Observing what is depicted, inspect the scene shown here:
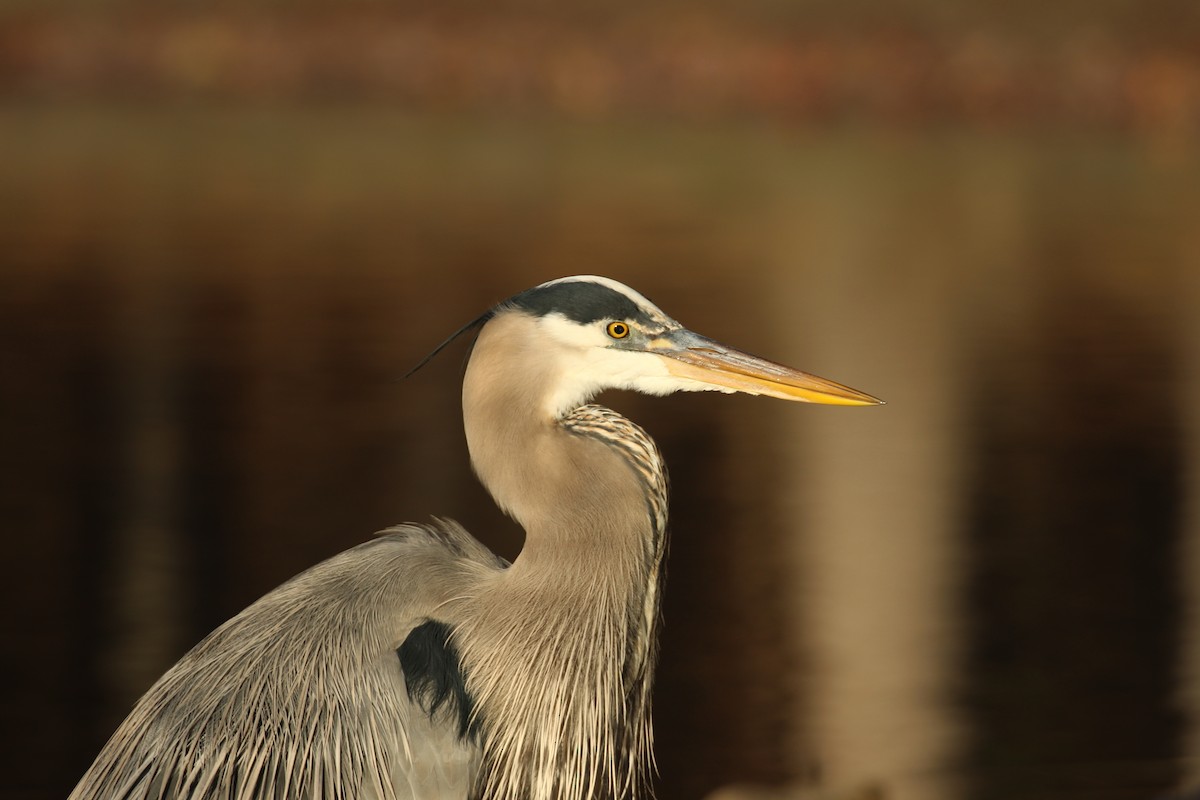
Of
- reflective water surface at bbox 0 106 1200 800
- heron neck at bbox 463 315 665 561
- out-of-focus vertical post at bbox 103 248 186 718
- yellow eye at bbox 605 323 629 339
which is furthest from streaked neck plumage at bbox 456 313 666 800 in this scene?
out-of-focus vertical post at bbox 103 248 186 718

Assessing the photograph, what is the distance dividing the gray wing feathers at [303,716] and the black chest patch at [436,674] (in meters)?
0.03

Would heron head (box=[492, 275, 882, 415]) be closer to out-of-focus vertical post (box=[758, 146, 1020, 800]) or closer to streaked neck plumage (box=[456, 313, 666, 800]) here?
streaked neck plumage (box=[456, 313, 666, 800])

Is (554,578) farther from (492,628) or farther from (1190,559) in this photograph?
(1190,559)

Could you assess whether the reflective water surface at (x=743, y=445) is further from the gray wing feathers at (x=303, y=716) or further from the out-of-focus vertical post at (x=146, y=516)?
the gray wing feathers at (x=303, y=716)

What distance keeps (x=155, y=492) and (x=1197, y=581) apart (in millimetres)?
4451

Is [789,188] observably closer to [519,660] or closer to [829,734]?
[829,734]

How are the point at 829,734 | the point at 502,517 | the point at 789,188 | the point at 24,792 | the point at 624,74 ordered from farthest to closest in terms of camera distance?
the point at 624,74, the point at 789,188, the point at 502,517, the point at 829,734, the point at 24,792

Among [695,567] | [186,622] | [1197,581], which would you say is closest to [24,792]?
[186,622]

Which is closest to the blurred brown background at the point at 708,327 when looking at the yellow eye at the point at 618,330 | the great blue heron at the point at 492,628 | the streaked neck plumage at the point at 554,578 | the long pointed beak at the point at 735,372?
the streaked neck plumage at the point at 554,578

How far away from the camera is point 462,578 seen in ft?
13.6

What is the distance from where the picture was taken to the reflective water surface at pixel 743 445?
20.4ft

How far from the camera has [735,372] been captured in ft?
13.6

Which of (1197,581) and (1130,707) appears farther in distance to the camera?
(1197,581)

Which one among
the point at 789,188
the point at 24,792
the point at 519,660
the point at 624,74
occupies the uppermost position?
the point at 624,74
